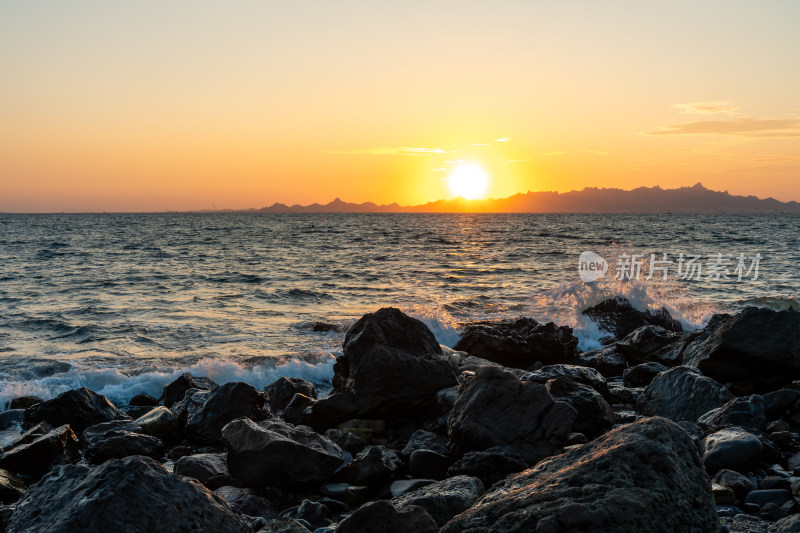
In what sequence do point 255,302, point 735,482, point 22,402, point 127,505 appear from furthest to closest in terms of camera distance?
1. point 255,302
2. point 22,402
3. point 735,482
4. point 127,505

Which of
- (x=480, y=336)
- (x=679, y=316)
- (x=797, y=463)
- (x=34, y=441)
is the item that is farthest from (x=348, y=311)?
(x=797, y=463)

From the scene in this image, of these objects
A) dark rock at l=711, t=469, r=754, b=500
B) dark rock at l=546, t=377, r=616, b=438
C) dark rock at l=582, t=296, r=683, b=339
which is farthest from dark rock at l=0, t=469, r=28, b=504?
dark rock at l=582, t=296, r=683, b=339

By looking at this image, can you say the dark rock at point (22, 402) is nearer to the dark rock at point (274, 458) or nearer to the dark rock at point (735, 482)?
the dark rock at point (274, 458)

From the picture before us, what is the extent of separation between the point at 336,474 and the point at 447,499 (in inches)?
81.8

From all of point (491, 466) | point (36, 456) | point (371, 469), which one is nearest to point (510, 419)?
point (491, 466)

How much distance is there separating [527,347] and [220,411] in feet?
20.6

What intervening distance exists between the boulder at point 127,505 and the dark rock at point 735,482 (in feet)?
12.9

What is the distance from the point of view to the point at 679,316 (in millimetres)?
17062

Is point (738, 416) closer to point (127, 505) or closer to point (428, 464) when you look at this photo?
point (428, 464)

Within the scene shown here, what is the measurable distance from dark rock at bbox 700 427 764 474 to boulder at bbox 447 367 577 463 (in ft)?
4.14

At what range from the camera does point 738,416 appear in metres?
6.86

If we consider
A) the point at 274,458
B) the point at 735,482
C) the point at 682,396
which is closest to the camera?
the point at 735,482

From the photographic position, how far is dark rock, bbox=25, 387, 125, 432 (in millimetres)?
8344

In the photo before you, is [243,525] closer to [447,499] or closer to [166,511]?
[166,511]
